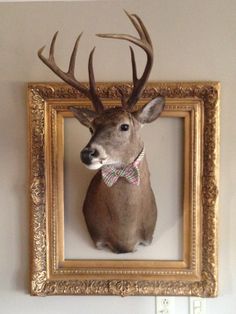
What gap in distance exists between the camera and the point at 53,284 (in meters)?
1.46

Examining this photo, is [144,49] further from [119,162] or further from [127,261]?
[127,261]

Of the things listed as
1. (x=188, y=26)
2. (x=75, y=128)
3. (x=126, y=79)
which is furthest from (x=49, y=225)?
(x=188, y=26)

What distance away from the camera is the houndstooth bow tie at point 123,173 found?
4.02ft

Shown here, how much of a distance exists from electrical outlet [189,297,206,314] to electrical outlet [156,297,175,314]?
0.07 m

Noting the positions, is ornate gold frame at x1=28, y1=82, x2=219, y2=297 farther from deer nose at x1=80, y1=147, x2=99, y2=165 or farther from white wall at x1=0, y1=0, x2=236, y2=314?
deer nose at x1=80, y1=147, x2=99, y2=165

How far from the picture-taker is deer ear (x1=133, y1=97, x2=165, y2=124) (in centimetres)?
122

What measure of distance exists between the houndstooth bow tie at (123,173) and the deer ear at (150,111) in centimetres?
12

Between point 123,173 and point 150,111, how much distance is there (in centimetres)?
22

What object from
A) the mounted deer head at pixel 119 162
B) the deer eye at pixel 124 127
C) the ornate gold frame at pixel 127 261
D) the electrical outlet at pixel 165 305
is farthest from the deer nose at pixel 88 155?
the electrical outlet at pixel 165 305

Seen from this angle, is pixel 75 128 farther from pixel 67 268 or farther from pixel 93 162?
pixel 67 268

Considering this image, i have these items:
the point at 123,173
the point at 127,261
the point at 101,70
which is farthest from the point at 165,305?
the point at 101,70

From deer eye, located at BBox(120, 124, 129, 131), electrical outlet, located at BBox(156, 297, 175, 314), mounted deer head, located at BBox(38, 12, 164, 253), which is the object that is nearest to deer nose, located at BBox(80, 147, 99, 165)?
mounted deer head, located at BBox(38, 12, 164, 253)

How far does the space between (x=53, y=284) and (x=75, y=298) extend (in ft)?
0.38

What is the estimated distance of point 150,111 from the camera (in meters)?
1.23
